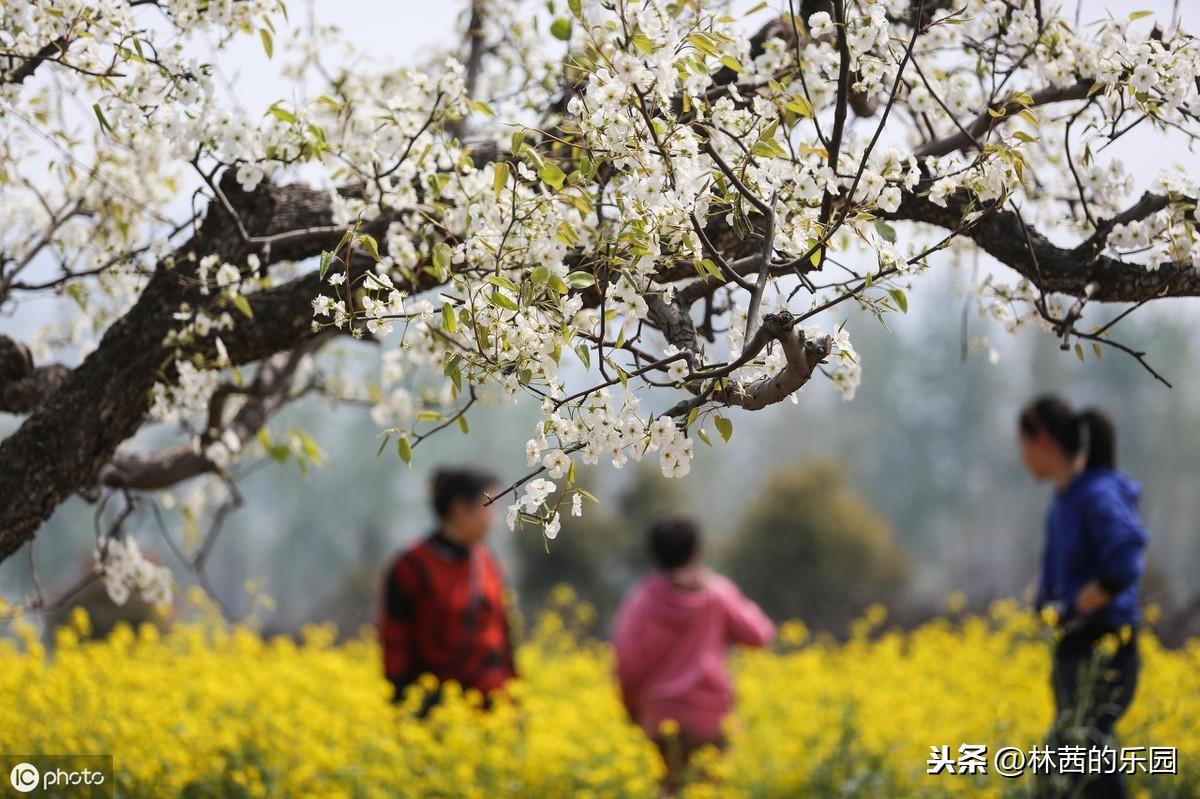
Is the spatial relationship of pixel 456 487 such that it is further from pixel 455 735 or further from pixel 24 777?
pixel 24 777

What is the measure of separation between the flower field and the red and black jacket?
173 millimetres

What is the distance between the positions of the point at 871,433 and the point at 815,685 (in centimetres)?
4463

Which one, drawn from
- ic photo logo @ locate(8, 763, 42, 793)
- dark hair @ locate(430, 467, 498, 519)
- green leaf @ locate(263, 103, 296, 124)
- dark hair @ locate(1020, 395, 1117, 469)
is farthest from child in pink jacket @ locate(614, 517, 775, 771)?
green leaf @ locate(263, 103, 296, 124)

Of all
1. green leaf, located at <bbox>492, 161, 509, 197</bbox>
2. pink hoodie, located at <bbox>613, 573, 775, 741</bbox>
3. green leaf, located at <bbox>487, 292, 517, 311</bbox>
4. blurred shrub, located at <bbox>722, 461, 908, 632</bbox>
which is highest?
blurred shrub, located at <bbox>722, 461, 908, 632</bbox>

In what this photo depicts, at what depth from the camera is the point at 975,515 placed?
47.5 m

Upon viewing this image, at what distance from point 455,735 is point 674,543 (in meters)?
1.65

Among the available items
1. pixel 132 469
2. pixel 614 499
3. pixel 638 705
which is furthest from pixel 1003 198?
pixel 614 499

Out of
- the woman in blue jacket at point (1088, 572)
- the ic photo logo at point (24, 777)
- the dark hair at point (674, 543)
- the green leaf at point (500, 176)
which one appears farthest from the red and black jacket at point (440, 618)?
the green leaf at point (500, 176)

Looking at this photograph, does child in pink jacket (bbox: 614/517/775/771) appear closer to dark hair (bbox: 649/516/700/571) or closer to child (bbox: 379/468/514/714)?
dark hair (bbox: 649/516/700/571)

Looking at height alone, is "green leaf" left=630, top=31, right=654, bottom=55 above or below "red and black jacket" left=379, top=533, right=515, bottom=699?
above

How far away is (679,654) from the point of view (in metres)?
5.79

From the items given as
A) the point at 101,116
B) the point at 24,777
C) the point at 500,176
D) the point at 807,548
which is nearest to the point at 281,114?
the point at 101,116

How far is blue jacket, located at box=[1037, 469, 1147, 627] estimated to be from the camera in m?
4.06

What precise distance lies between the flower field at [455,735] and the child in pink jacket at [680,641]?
18 cm
